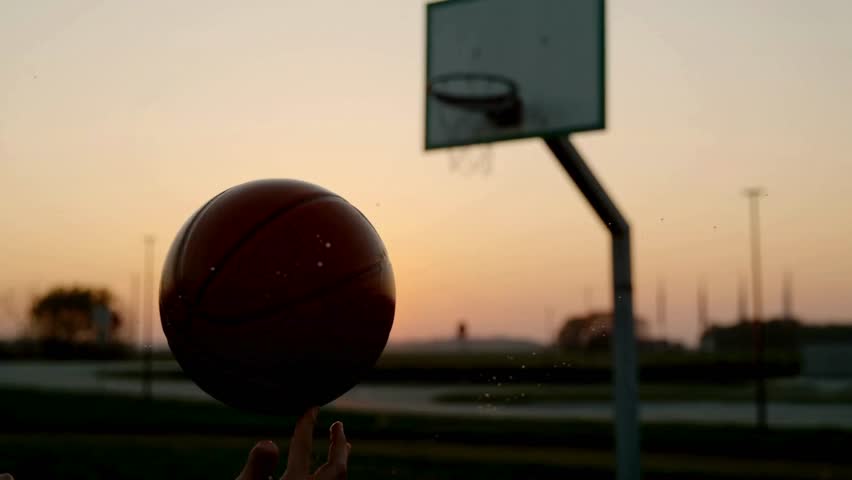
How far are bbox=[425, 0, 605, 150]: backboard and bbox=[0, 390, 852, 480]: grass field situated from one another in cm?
465

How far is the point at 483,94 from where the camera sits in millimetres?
8516

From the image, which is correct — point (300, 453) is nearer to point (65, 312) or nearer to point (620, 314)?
point (620, 314)

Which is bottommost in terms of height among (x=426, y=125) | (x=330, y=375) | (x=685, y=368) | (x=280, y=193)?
(x=685, y=368)

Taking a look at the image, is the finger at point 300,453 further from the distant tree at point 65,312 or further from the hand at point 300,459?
the distant tree at point 65,312

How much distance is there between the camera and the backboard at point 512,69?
25.9ft

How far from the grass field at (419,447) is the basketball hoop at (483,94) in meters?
4.70

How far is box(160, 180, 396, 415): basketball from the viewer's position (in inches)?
94.4

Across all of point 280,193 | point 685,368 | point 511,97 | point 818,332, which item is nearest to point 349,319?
point 280,193

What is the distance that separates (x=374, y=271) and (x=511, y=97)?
236 inches

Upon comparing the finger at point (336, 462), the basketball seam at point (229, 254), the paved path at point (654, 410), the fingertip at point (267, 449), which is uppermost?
the basketball seam at point (229, 254)

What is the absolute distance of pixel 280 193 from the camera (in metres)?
2.59

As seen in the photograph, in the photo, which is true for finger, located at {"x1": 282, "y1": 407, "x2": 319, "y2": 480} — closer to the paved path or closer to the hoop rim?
the hoop rim

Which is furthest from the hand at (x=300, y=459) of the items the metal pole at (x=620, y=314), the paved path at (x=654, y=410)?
the paved path at (x=654, y=410)

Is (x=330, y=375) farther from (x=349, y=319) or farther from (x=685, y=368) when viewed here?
(x=685, y=368)
